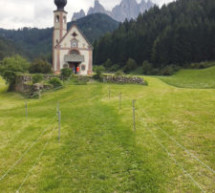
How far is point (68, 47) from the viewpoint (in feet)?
137

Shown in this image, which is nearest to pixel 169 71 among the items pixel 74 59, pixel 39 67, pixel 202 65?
pixel 202 65

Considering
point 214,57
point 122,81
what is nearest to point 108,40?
point 214,57

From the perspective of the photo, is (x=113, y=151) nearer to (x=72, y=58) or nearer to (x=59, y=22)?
(x=72, y=58)

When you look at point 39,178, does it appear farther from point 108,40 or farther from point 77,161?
point 108,40

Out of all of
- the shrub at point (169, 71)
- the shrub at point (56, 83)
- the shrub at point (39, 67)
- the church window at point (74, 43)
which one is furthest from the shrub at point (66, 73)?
the shrub at point (169, 71)

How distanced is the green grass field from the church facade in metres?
27.4

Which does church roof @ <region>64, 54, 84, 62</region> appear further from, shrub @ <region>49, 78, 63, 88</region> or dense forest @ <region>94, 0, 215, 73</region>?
dense forest @ <region>94, 0, 215, 73</region>

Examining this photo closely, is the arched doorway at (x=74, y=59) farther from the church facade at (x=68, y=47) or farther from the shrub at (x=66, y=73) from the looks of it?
the shrub at (x=66, y=73)

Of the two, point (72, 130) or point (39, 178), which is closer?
point (39, 178)

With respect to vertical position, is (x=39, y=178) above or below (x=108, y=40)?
below

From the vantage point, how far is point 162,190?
20.2ft

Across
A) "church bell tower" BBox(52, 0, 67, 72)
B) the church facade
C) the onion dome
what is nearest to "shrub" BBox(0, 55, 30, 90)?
the church facade

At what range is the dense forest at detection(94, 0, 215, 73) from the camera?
177 ft

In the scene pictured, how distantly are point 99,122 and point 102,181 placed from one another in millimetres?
6005
